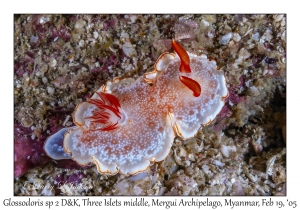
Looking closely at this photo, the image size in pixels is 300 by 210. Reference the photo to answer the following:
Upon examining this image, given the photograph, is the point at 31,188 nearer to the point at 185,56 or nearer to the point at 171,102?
the point at 171,102

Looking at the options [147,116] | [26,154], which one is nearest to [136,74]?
[147,116]

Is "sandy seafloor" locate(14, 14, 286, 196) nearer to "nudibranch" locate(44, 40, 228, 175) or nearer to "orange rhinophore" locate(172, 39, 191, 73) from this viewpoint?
"nudibranch" locate(44, 40, 228, 175)

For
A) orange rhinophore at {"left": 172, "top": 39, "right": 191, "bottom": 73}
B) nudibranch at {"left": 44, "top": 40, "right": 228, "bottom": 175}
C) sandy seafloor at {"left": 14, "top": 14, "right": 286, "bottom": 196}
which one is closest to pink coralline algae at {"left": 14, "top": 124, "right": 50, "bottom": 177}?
sandy seafloor at {"left": 14, "top": 14, "right": 286, "bottom": 196}

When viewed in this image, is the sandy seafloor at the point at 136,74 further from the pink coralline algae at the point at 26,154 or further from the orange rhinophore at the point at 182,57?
the orange rhinophore at the point at 182,57

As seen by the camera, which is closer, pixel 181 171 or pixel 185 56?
pixel 185 56

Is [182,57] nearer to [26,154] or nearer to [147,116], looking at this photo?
[147,116]
